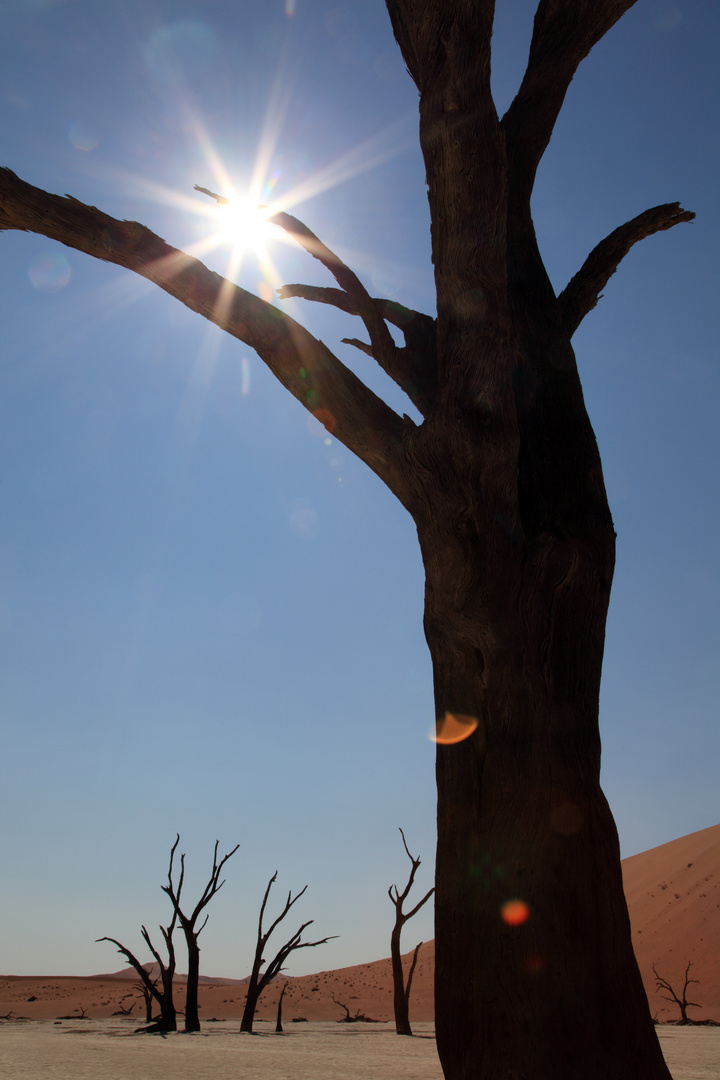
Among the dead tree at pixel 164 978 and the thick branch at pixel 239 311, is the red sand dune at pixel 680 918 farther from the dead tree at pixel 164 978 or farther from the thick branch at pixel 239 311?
the thick branch at pixel 239 311

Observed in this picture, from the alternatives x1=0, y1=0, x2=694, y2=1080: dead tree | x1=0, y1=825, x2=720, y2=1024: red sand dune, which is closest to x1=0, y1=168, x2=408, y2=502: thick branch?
x1=0, y1=0, x2=694, y2=1080: dead tree

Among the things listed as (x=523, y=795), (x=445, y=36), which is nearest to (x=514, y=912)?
(x=523, y=795)

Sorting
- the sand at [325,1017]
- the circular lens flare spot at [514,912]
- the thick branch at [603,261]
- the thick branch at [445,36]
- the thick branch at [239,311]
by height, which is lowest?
the sand at [325,1017]

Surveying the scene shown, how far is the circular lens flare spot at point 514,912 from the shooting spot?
8.48ft

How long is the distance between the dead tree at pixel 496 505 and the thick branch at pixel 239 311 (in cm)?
1

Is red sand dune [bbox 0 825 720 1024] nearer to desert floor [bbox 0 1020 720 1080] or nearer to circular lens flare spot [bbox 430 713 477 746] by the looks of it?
desert floor [bbox 0 1020 720 1080]

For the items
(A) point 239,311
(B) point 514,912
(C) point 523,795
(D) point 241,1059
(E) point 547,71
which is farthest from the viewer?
(D) point 241,1059

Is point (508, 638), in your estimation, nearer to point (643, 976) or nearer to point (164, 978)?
point (164, 978)

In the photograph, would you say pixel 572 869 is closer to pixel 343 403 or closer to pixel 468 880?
pixel 468 880

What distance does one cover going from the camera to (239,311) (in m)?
3.74

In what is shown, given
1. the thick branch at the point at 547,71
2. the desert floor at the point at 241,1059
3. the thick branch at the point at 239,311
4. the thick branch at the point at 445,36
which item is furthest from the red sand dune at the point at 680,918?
the thick branch at the point at 445,36

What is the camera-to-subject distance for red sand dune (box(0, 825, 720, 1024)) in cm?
3078

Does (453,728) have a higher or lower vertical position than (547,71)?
Answer: lower

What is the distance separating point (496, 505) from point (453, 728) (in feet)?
3.30
